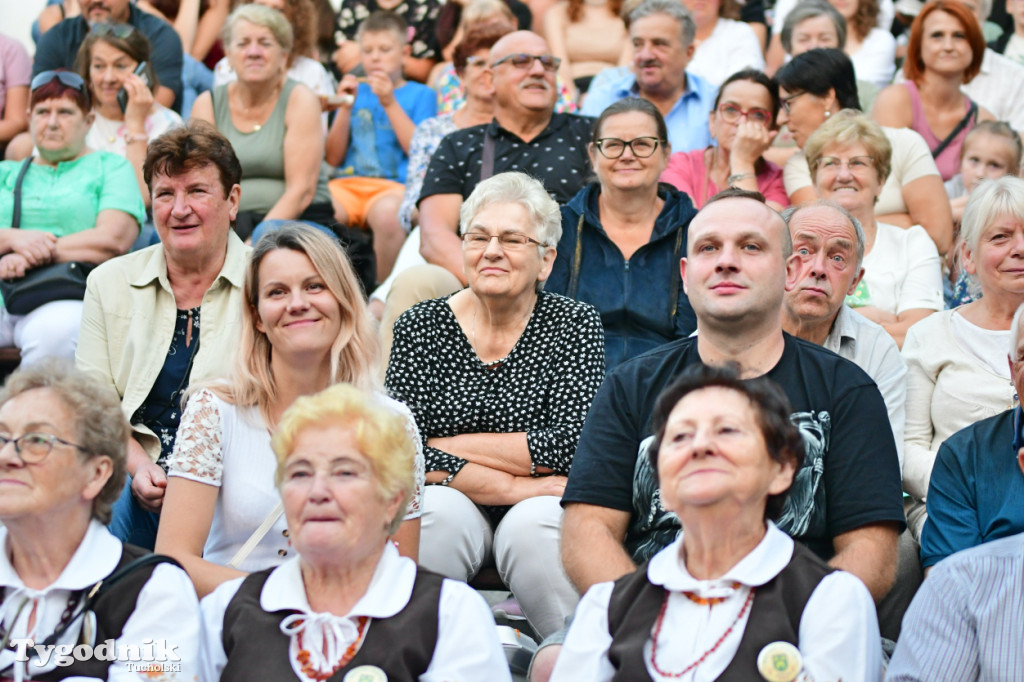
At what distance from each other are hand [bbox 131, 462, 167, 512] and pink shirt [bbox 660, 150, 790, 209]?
245cm

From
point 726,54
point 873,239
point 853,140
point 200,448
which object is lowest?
point 200,448

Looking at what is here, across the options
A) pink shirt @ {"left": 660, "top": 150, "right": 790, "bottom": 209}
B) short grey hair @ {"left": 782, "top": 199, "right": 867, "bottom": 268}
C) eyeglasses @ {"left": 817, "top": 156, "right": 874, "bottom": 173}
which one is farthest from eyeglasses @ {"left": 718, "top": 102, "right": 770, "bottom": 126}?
short grey hair @ {"left": 782, "top": 199, "right": 867, "bottom": 268}

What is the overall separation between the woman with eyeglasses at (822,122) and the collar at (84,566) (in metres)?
3.21

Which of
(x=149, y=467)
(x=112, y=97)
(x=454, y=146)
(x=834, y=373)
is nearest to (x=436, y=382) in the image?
(x=149, y=467)

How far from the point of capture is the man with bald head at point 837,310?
3.48 metres

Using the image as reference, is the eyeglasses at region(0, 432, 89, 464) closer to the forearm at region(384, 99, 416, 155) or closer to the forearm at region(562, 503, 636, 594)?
the forearm at region(562, 503, 636, 594)

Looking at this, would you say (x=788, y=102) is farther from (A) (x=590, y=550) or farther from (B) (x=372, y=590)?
(B) (x=372, y=590)

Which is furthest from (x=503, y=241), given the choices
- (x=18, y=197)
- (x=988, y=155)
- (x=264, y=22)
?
(x=988, y=155)

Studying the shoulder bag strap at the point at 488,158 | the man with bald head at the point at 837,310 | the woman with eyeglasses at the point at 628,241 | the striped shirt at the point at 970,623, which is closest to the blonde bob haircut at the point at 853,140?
the woman with eyeglasses at the point at 628,241

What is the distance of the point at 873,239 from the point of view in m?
4.64

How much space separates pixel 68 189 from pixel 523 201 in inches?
77.8

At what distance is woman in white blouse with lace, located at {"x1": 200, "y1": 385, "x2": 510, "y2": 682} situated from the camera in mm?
2355

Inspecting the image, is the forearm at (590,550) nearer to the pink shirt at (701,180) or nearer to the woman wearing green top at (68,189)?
the pink shirt at (701,180)

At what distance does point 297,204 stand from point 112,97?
1009 mm
